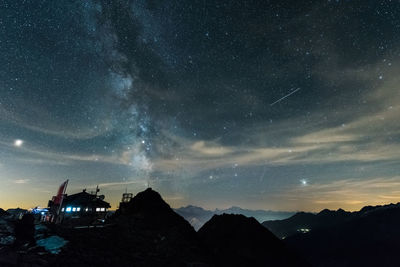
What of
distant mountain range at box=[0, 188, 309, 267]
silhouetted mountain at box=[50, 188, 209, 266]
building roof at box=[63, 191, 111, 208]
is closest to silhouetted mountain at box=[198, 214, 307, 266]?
building roof at box=[63, 191, 111, 208]

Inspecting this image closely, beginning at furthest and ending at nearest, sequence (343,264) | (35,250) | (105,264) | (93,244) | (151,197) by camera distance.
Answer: (343,264), (151,197), (93,244), (105,264), (35,250)

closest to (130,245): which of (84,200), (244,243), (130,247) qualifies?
(130,247)

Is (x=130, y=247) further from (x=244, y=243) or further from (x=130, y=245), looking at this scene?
(x=244, y=243)

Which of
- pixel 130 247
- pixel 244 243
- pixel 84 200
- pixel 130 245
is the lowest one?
pixel 244 243

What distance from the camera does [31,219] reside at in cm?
1719

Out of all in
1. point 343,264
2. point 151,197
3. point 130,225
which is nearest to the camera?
point 130,225

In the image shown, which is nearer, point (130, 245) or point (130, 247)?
point (130, 247)

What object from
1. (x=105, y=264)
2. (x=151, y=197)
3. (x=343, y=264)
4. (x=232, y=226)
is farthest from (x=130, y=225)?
(x=343, y=264)

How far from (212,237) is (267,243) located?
70.0 ft

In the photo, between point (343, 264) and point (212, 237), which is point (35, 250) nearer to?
point (212, 237)

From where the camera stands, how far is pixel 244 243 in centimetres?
7912

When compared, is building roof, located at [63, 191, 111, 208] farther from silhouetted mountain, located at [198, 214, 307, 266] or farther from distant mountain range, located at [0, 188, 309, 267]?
silhouetted mountain, located at [198, 214, 307, 266]

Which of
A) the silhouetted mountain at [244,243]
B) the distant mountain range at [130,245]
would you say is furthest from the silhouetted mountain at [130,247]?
the silhouetted mountain at [244,243]

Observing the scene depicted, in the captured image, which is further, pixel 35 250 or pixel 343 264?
pixel 343 264
